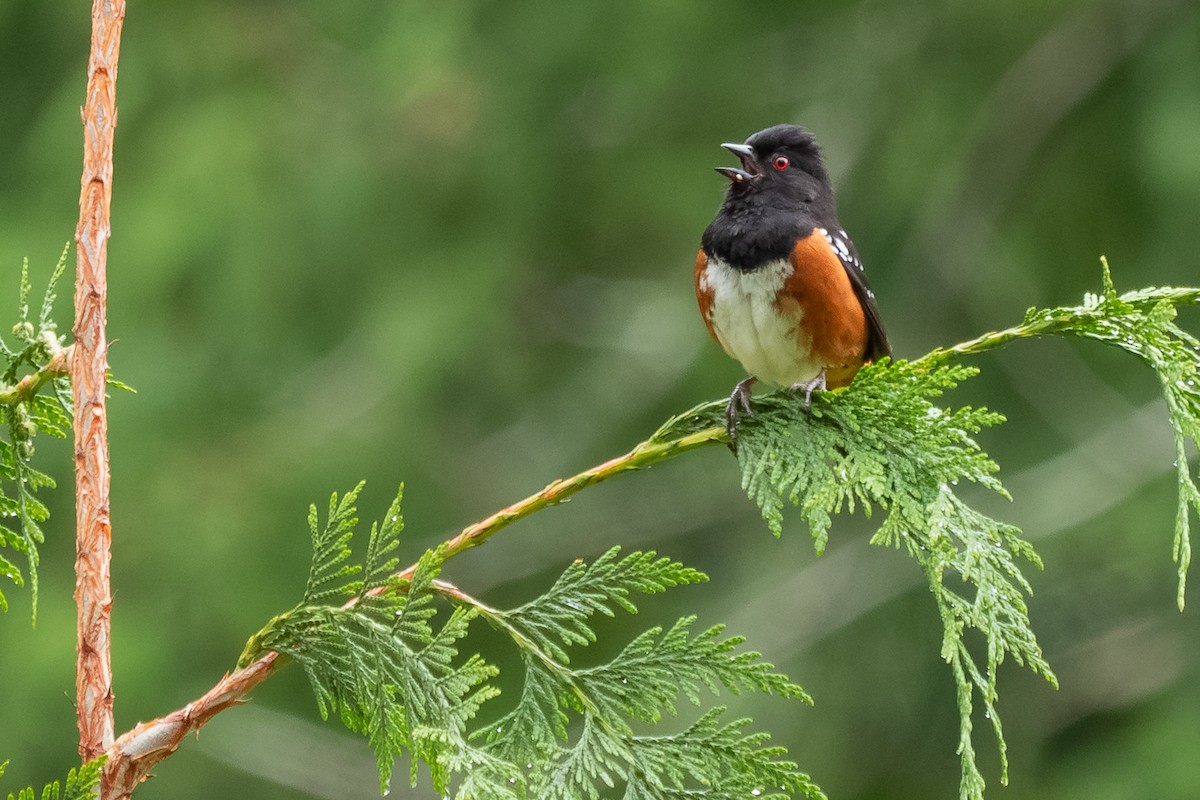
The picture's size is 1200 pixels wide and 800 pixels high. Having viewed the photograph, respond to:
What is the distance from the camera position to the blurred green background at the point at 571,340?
23.1 ft

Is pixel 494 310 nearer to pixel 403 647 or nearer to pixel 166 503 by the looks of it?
→ pixel 166 503

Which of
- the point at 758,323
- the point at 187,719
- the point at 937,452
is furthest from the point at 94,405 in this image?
the point at 758,323

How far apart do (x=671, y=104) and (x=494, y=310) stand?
1585mm

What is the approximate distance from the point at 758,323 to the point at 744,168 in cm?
64

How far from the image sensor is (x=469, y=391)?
26.3 ft

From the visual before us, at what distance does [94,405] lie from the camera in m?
1.63

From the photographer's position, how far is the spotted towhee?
3117 millimetres

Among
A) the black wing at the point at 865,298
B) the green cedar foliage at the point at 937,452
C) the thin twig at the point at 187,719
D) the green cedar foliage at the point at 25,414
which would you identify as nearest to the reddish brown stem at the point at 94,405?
the thin twig at the point at 187,719

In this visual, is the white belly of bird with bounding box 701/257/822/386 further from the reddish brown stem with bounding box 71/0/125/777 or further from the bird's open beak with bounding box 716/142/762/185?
the reddish brown stem with bounding box 71/0/125/777

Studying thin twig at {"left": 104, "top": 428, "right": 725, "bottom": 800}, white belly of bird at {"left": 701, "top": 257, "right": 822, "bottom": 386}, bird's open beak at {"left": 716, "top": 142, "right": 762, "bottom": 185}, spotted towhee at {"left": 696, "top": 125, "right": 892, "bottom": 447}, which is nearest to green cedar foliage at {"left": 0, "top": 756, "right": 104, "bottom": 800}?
thin twig at {"left": 104, "top": 428, "right": 725, "bottom": 800}

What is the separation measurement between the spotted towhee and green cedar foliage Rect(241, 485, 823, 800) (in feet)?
4.13

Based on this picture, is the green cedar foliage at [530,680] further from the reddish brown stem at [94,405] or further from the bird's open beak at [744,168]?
the bird's open beak at [744,168]

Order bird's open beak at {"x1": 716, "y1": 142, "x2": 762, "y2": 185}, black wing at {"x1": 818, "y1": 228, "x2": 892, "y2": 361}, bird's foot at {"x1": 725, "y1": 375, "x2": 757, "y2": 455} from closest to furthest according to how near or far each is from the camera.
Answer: bird's foot at {"x1": 725, "y1": 375, "x2": 757, "y2": 455} < black wing at {"x1": 818, "y1": 228, "x2": 892, "y2": 361} < bird's open beak at {"x1": 716, "y1": 142, "x2": 762, "y2": 185}

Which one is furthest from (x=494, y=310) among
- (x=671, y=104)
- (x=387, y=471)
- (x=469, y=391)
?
(x=671, y=104)
